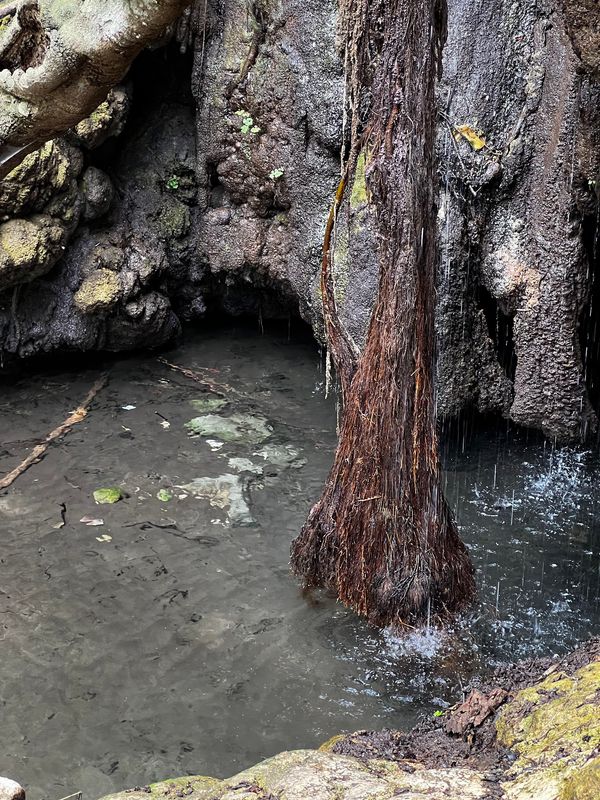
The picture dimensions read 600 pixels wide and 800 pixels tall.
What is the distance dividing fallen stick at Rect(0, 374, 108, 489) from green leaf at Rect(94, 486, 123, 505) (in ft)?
2.12

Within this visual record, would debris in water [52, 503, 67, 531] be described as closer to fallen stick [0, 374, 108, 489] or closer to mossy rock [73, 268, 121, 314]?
fallen stick [0, 374, 108, 489]

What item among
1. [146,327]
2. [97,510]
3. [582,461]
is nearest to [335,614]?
[97,510]

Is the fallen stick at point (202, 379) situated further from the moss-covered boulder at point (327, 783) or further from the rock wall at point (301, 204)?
the moss-covered boulder at point (327, 783)

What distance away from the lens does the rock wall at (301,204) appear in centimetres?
624

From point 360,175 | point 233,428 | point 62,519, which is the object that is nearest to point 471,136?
point 360,175

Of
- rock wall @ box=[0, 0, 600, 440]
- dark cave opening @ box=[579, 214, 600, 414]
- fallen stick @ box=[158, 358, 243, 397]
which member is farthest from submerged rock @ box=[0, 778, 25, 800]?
fallen stick @ box=[158, 358, 243, 397]

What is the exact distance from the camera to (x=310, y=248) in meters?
7.57

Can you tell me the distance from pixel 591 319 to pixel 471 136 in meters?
1.66

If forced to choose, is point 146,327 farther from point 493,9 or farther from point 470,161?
point 493,9

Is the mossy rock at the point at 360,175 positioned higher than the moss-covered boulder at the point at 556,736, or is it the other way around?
the mossy rock at the point at 360,175

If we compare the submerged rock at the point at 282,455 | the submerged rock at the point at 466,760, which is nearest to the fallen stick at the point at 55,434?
the submerged rock at the point at 282,455

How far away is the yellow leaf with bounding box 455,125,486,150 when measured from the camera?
21.0 feet

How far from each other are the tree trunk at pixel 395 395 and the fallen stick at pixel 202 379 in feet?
9.07

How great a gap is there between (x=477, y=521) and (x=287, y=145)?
3691 millimetres
